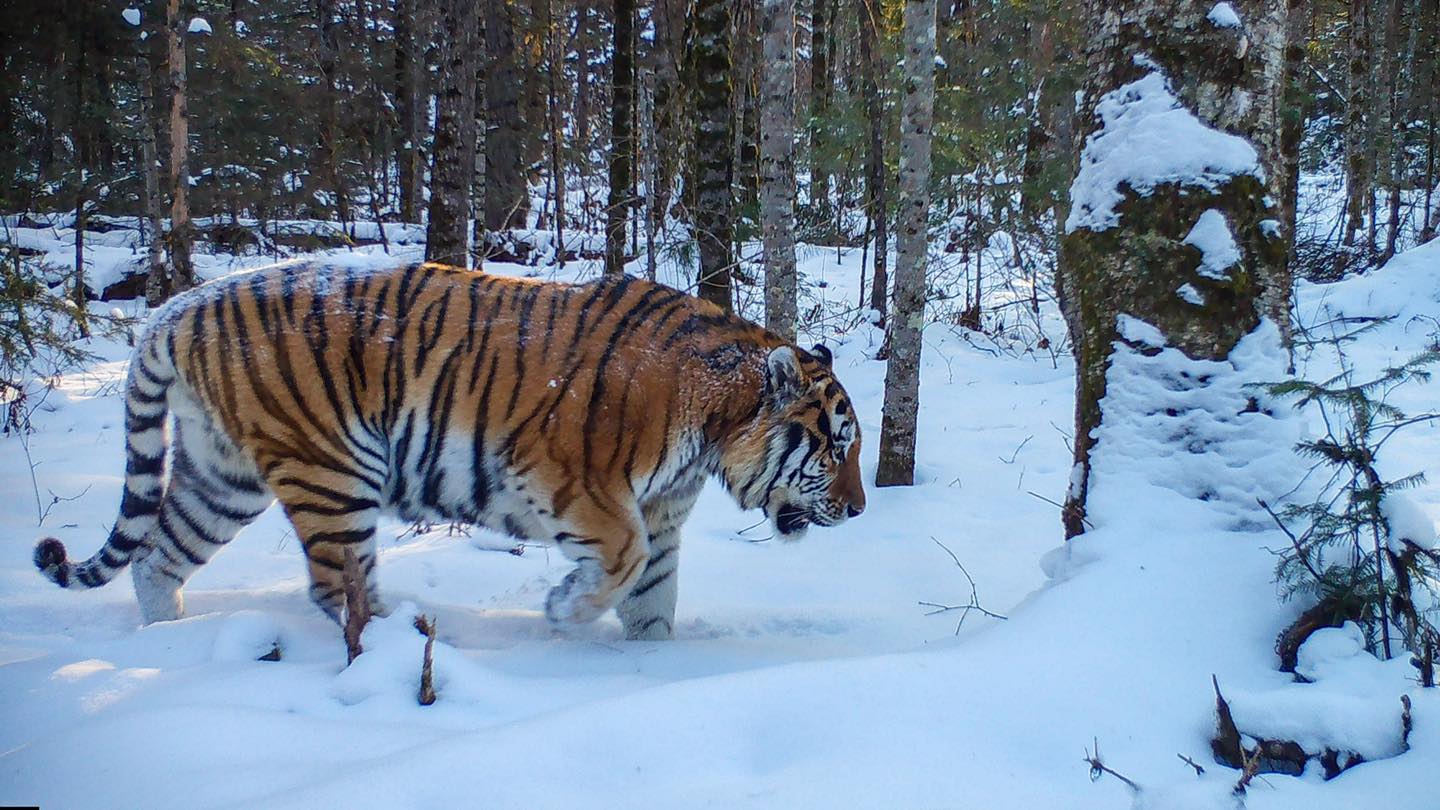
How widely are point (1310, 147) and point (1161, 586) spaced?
13873 millimetres

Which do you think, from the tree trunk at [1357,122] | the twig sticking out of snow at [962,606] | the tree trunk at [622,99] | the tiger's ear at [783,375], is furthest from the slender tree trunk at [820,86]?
the tiger's ear at [783,375]

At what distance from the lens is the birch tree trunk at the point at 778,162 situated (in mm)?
5758

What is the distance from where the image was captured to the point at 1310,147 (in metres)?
13.7

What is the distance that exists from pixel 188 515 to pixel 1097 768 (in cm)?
351

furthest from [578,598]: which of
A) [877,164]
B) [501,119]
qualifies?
[501,119]

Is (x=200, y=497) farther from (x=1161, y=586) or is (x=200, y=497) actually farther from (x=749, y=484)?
(x=1161, y=586)

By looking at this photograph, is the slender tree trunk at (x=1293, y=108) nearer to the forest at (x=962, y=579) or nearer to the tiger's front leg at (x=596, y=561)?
the forest at (x=962, y=579)

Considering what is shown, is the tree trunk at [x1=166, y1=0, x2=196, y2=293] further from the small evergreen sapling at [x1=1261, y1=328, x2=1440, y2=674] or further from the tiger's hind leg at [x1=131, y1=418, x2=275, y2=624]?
the small evergreen sapling at [x1=1261, y1=328, x2=1440, y2=674]

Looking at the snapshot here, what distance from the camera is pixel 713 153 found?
302 inches

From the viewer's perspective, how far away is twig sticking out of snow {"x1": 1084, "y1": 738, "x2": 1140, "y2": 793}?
1.97 metres

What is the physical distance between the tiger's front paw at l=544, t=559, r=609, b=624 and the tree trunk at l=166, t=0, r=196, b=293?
34.7 feet

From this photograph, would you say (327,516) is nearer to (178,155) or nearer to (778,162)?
(778,162)

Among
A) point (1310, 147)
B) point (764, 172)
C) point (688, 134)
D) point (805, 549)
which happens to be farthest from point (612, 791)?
point (1310, 147)

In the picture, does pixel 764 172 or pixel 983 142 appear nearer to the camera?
pixel 764 172
